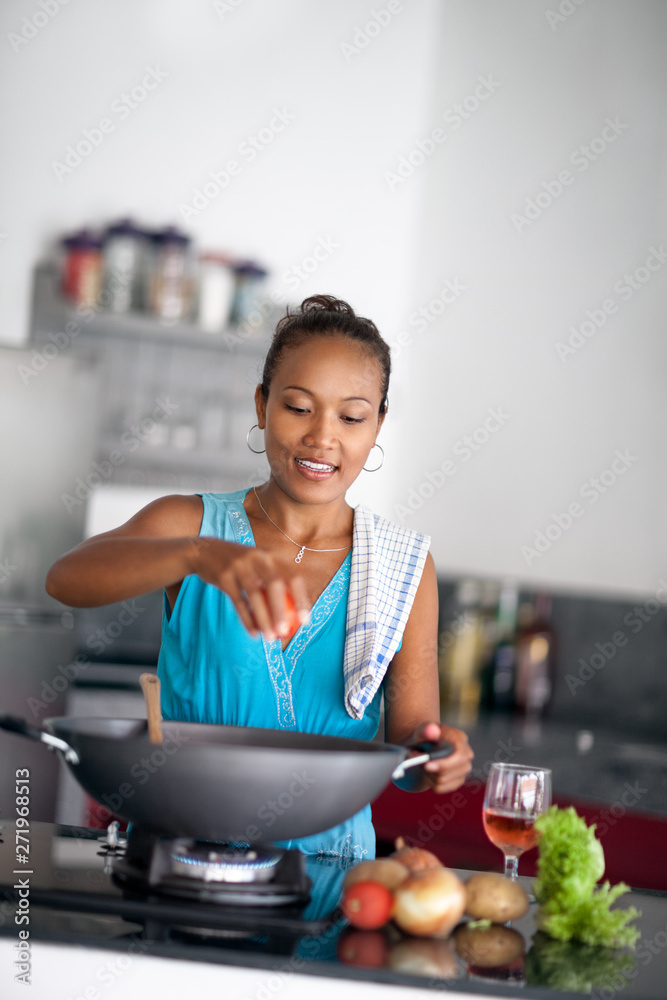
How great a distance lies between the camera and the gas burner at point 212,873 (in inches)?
37.7

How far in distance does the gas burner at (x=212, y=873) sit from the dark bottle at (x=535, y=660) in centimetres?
211

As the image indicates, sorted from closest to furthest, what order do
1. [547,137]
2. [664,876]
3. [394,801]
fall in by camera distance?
[664,876] → [394,801] → [547,137]

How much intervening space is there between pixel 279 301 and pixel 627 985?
2690 mm

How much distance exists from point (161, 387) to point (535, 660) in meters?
1.41

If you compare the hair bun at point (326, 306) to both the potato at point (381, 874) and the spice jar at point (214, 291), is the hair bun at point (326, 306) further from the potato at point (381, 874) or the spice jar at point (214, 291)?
the spice jar at point (214, 291)

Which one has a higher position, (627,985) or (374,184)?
(374,184)

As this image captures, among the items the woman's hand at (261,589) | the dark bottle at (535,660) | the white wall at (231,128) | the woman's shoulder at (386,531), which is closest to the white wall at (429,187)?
the white wall at (231,128)

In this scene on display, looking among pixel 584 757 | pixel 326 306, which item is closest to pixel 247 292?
pixel 584 757

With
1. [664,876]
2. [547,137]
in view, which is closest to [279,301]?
[547,137]

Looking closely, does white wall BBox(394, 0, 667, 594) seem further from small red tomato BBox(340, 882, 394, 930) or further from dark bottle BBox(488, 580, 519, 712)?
small red tomato BBox(340, 882, 394, 930)

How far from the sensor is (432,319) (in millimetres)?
3346

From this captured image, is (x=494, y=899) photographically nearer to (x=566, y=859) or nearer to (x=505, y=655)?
(x=566, y=859)

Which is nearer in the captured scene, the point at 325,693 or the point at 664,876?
the point at 325,693

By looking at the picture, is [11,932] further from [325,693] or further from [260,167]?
[260,167]
